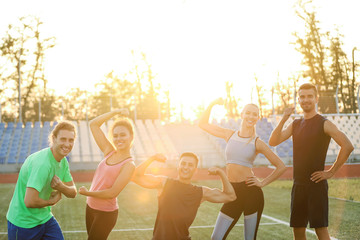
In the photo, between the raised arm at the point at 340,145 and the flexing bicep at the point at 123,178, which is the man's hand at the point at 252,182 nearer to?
the raised arm at the point at 340,145

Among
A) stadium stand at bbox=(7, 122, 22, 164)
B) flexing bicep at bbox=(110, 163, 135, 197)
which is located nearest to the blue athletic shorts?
flexing bicep at bbox=(110, 163, 135, 197)

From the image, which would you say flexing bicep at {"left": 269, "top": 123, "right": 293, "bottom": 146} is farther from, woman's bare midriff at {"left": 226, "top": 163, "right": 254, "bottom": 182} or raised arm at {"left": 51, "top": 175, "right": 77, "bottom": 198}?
raised arm at {"left": 51, "top": 175, "right": 77, "bottom": 198}

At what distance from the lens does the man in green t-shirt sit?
436 centimetres

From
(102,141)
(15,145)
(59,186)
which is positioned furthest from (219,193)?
(15,145)

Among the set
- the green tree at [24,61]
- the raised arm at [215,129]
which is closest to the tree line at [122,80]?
the green tree at [24,61]

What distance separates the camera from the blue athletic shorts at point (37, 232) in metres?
4.57

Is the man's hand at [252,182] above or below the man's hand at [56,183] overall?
below

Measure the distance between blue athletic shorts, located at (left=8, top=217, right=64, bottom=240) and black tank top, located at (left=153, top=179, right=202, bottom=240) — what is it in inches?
39.8

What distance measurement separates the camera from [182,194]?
5.13m

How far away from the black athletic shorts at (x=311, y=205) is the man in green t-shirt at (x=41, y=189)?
2628 mm

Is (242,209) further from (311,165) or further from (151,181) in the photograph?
(151,181)

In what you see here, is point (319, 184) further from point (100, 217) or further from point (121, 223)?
point (121, 223)

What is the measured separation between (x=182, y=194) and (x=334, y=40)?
45632 millimetres

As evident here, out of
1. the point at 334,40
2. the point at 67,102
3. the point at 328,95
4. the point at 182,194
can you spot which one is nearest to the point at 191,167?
the point at 182,194
